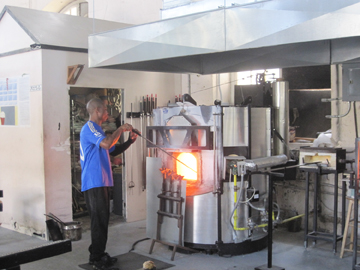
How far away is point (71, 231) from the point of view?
16.7ft

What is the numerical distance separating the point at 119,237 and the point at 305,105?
3.04m

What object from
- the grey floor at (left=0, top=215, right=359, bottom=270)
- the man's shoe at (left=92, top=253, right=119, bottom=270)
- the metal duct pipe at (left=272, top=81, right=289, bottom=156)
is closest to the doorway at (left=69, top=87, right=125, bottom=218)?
the grey floor at (left=0, top=215, right=359, bottom=270)

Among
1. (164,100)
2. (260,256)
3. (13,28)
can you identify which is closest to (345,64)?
(260,256)

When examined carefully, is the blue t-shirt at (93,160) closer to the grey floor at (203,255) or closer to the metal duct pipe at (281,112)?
the grey floor at (203,255)

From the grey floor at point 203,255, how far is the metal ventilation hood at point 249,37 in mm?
1982

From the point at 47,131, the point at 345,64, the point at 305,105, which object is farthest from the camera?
the point at 305,105

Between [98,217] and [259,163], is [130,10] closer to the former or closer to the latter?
[259,163]

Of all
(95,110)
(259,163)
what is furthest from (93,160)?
(259,163)

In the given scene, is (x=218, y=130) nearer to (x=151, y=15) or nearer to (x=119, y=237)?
(x=119, y=237)

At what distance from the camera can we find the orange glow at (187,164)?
4.66 metres

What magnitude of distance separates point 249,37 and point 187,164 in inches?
66.9

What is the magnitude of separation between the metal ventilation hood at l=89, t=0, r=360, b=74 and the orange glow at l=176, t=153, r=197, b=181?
1.10 metres

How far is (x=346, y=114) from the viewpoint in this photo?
4617mm

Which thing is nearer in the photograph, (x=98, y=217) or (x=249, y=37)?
(x=249, y=37)
